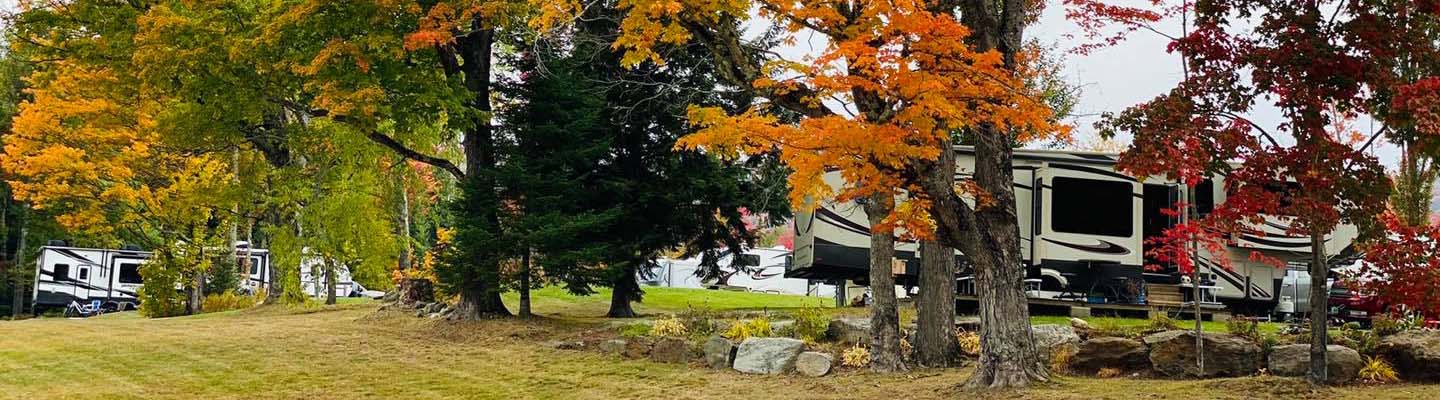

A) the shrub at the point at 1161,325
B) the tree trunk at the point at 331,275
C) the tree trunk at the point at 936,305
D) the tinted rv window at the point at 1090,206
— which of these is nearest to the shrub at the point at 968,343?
the tree trunk at the point at 936,305

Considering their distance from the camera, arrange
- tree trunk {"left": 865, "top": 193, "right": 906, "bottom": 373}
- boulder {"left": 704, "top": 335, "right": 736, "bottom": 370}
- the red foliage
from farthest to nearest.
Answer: boulder {"left": 704, "top": 335, "right": 736, "bottom": 370}
tree trunk {"left": 865, "top": 193, "right": 906, "bottom": 373}
the red foliage

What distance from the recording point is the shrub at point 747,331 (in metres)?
12.2

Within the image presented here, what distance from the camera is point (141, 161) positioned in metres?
23.0

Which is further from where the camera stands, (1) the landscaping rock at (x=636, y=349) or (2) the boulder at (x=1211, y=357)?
(1) the landscaping rock at (x=636, y=349)

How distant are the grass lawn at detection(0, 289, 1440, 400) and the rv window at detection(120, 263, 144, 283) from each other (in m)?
17.0

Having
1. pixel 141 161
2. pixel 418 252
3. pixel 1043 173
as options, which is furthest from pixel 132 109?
pixel 1043 173

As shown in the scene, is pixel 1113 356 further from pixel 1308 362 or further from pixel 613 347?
pixel 613 347

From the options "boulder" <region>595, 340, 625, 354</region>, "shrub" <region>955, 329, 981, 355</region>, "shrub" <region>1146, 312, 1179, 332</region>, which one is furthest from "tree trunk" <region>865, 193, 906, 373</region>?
"boulder" <region>595, 340, 625, 354</region>

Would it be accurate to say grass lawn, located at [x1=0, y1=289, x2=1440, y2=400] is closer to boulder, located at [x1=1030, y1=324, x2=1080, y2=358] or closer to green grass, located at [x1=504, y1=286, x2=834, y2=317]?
boulder, located at [x1=1030, y1=324, x2=1080, y2=358]

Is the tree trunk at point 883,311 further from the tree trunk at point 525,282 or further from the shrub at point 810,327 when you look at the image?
the tree trunk at point 525,282

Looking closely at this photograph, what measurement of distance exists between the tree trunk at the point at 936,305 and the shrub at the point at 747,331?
2.23m

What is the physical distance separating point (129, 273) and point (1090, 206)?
29.4 m

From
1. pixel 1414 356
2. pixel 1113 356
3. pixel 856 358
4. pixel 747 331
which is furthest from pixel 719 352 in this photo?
pixel 1414 356

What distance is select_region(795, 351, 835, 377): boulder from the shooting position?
429 inches
